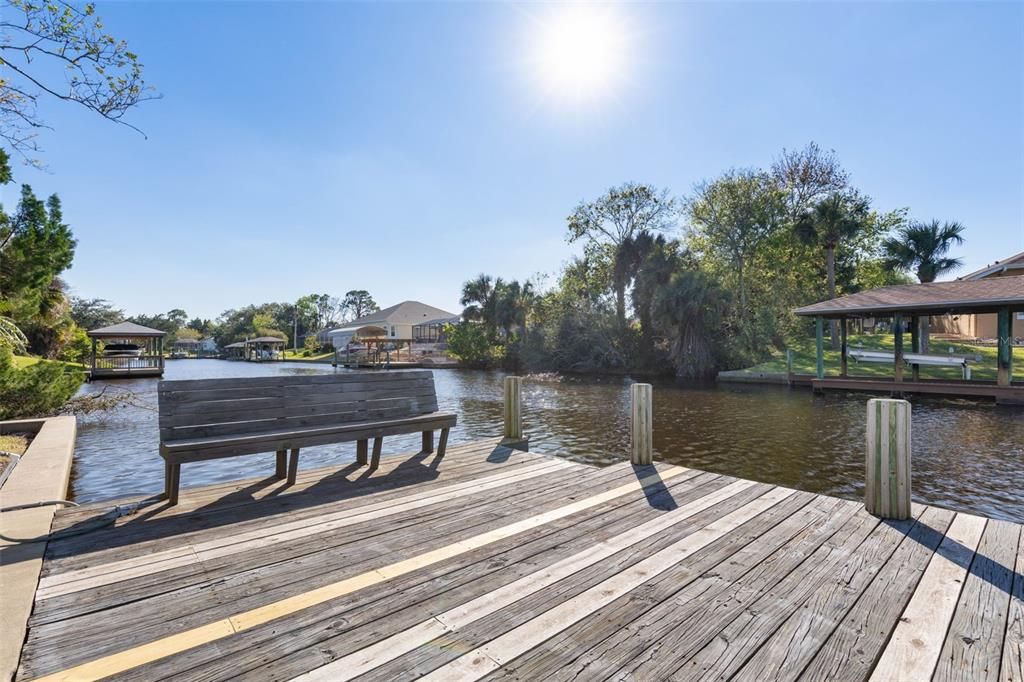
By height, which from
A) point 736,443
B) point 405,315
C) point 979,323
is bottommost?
point 736,443

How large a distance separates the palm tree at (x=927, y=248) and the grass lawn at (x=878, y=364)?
2.23 metres

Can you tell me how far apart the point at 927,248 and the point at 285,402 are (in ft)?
96.9

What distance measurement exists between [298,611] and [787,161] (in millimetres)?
35996

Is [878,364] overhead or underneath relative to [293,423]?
underneath

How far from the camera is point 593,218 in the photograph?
1303 inches

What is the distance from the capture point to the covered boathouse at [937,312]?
13.2 m

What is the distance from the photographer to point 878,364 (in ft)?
65.5

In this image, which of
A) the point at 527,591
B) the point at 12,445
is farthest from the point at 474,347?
the point at 527,591

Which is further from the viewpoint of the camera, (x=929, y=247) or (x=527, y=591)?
(x=929, y=247)

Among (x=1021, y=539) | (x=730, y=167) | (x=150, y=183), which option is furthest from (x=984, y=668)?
(x=730, y=167)

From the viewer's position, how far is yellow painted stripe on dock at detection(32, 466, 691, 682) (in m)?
1.72

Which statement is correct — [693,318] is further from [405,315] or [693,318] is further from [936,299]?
[405,315]

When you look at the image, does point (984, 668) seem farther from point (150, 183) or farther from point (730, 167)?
point (730, 167)

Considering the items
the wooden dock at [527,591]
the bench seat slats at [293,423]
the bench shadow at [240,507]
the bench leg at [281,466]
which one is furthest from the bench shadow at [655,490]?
the bench leg at [281,466]
